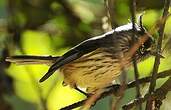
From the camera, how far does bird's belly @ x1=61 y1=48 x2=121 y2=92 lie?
1.91m

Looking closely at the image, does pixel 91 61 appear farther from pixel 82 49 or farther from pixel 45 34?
pixel 45 34

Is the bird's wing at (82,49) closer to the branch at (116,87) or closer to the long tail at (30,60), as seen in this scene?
the long tail at (30,60)

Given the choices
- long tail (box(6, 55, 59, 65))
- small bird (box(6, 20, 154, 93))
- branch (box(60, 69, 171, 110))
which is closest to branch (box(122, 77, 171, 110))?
branch (box(60, 69, 171, 110))

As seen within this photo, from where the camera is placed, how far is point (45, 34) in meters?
2.55

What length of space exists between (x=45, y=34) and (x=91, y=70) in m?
0.60

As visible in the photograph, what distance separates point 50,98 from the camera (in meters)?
2.07

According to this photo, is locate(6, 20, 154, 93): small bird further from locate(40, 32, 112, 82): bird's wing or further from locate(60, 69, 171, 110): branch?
locate(60, 69, 171, 110): branch

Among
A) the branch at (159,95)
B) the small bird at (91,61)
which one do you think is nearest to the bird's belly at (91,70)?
the small bird at (91,61)

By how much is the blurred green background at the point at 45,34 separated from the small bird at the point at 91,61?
7cm

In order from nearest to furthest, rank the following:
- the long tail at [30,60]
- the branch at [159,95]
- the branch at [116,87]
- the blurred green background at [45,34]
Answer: the branch at [159,95] → the branch at [116,87] → the long tail at [30,60] → the blurred green background at [45,34]

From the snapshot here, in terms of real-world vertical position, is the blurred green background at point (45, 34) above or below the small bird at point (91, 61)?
above

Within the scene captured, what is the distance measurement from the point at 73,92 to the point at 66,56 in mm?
233

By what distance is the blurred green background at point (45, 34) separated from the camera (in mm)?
2123

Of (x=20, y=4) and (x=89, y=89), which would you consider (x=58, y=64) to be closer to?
(x=89, y=89)
